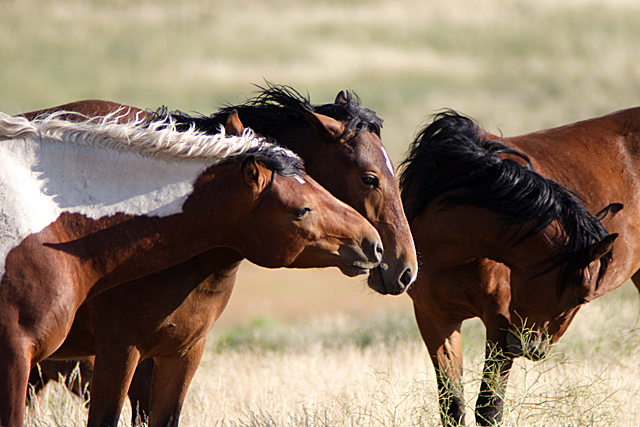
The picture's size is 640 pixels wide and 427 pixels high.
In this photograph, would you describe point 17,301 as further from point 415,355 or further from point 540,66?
point 540,66

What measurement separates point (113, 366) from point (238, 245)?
33.0 inches

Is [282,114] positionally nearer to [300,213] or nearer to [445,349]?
[300,213]

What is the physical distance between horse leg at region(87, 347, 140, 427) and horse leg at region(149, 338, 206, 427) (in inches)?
13.7

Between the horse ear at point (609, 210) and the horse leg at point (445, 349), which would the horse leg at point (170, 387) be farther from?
the horse ear at point (609, 210)

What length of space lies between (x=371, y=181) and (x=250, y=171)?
0.84 m

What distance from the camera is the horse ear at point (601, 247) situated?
3.62 m

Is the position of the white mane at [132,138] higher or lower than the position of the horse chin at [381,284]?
higher

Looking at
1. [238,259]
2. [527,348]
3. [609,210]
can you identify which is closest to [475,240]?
[527,348]

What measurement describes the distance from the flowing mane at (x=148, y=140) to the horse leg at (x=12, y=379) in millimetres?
810

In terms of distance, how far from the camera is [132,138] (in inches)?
111

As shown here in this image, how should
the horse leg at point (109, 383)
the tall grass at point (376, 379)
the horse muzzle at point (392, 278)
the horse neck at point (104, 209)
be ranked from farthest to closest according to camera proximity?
the tall grass at point (376, 379) < the horse muzzle at point (392, 278) < the horse leg at point (109, 383) < the horse neck at point (104, 209)

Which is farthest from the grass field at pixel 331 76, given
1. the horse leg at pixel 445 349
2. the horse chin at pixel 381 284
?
the horse chin at pixel 381 284

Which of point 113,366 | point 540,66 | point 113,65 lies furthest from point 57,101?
point 113,366

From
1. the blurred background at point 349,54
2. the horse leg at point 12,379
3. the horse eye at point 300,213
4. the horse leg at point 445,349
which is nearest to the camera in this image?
the horse leg at point 12,379
